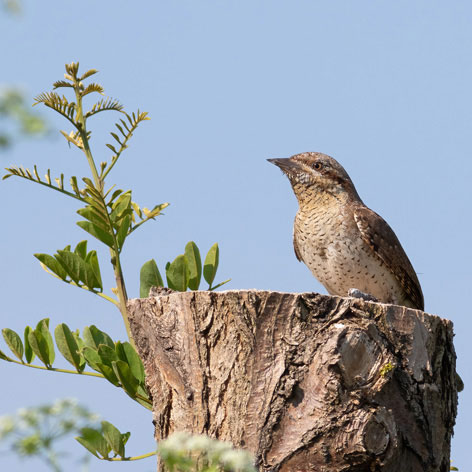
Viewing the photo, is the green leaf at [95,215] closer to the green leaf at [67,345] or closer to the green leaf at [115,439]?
the green leaf at [67,345]

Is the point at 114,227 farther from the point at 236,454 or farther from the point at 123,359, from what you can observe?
the point at 236,454

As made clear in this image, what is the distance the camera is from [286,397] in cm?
378

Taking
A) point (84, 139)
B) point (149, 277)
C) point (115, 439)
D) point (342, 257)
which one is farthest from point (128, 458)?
point (342, 257)

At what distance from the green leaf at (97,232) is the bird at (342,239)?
189 centimetres

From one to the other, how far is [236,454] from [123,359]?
2973mm

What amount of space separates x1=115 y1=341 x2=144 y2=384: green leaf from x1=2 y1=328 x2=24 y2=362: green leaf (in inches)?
21.4

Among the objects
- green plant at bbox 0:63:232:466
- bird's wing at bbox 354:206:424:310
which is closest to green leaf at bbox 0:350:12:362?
green plant at bbox 0:63:232:466

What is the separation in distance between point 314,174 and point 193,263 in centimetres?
195

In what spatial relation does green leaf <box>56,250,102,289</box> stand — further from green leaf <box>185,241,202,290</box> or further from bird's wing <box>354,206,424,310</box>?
bird's wing <box>354,206,424,310</box>

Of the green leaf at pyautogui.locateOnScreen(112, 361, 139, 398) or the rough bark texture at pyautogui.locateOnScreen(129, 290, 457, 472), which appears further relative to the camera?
the green leaf at pyautogui.locateOnScreen(112, 361, 139, 398)

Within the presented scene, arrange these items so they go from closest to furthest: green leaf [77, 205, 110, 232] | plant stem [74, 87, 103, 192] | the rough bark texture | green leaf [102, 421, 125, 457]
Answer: the rough bark texture < green leaf [102, 421, 125, 457] < green leaf [77, 205, 110, 232] < plant stem [74, 87, 103, 192]

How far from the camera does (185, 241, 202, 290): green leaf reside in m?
4.66

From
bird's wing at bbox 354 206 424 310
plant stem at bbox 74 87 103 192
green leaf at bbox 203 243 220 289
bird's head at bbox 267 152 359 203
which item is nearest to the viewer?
plant stem at bbox 74 87 103 192

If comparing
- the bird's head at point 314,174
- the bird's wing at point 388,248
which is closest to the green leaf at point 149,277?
the bird's wing at point 388,248
